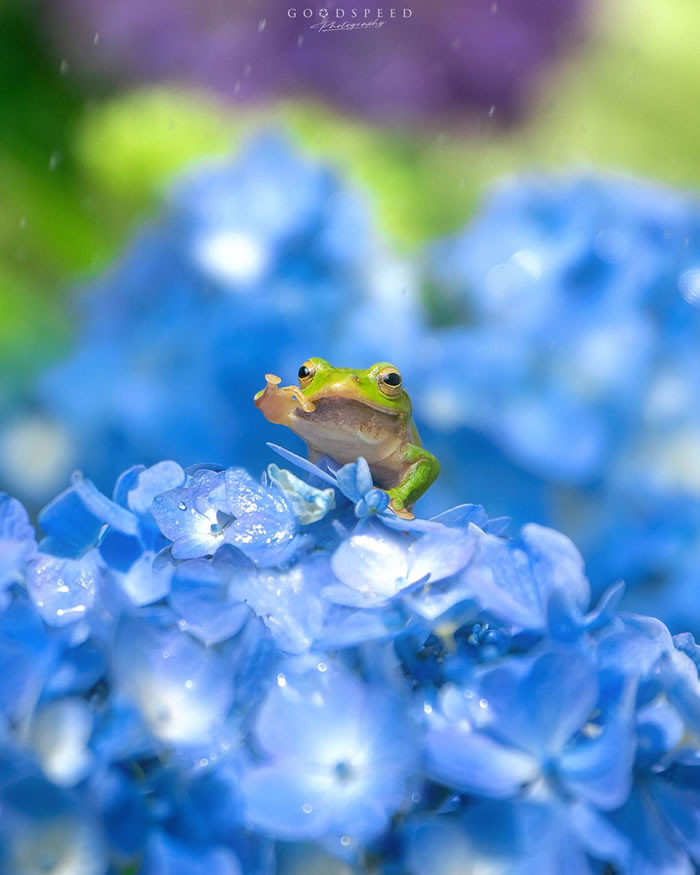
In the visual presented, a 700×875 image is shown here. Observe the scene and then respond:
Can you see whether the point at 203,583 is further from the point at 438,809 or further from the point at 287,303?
the point at 287,303

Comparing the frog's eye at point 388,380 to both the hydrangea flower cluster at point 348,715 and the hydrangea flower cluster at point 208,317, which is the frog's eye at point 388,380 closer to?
the hydrangea flower cluster at point 348,715

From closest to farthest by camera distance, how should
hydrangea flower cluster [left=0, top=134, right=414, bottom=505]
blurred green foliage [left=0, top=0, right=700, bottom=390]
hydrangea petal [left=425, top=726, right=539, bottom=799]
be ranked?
hydrangea petal [left=425, top=726, right=539, bottom=799] → hydrangea flower cluster [left=0, top=134, right=414, bottom=505] → blurred green foliage [left=0, top=0, right=700, bottom=390]

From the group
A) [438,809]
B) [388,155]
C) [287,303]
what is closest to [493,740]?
[438,809]

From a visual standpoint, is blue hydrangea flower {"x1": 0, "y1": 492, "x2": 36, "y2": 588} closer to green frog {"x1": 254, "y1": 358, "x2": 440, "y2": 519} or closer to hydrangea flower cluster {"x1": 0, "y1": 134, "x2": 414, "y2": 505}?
green frog {"x1": 254, "y1": 358, "x2": 440, "y2": 519}

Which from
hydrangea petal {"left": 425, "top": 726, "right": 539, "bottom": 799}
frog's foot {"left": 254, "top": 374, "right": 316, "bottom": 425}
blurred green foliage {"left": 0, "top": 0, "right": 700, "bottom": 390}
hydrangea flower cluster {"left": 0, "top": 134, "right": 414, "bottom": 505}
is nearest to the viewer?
hydrangea petal {"left": 425, "top": 726, "right": 539, "bottom": 799}

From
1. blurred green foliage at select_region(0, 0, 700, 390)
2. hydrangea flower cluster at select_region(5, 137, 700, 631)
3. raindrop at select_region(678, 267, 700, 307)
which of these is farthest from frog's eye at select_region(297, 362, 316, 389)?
blurred green foliage at select_region(0, 0, 700, 390)

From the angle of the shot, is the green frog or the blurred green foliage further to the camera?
the blurred green foliage
